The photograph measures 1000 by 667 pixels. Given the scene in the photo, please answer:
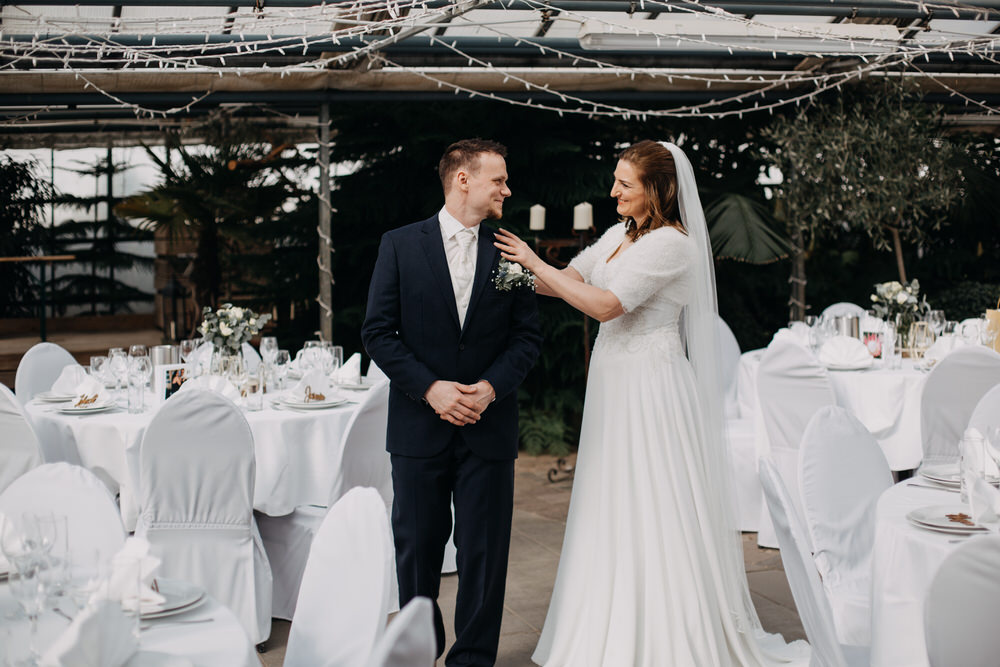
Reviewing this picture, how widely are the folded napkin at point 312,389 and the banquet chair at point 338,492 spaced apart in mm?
337

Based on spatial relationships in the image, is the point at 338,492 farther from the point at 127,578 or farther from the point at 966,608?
the point at 966,608

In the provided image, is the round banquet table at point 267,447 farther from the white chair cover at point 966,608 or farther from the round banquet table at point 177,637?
the white chair cover at point 966,608

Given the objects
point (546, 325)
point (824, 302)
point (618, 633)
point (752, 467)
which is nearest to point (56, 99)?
point (546, 325)

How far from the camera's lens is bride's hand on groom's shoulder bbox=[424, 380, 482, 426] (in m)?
3.11

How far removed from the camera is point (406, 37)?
5777 mm

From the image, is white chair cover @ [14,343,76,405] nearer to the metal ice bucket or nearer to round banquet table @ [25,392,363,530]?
A: the metal ice bucket

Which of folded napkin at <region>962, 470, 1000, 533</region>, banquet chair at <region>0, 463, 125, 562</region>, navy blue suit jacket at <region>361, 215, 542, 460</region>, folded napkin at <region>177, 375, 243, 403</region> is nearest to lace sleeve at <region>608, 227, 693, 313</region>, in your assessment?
navy blue suit jacket at <region>361, 215, 542, 460</region>

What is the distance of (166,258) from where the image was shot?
8.73m

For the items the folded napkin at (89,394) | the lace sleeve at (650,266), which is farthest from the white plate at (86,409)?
the lace sleeve at (650,266)

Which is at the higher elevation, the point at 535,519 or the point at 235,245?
the point at 235,245

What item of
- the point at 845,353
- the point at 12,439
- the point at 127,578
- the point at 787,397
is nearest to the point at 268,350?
the point at 12,439

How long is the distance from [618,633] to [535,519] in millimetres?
2659

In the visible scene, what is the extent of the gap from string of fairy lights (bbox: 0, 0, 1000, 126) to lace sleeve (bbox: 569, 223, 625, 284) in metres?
1.85

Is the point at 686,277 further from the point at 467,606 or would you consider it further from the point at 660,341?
the point at 467,606
